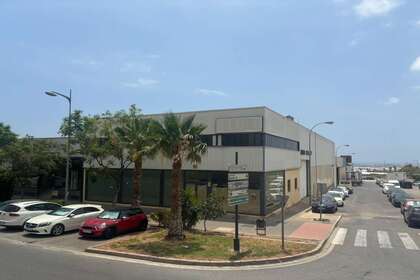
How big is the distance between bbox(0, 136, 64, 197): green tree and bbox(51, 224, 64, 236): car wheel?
Result: 511 inches

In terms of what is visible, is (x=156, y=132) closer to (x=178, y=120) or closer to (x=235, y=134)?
(x=178, y=120)

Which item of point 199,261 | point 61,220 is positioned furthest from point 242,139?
point 199,261

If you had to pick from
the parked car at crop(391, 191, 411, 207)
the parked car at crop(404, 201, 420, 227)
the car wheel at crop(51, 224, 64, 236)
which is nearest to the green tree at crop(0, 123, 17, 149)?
the car wheel at crop(51, 224, 64, 236)

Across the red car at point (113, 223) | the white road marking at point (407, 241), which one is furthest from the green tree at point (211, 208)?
the white road marking at point (407, 241)

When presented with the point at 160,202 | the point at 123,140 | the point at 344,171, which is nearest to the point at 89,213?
the point at 123,140

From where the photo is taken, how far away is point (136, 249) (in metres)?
16.8

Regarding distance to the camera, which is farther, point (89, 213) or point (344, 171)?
point (344, 171)

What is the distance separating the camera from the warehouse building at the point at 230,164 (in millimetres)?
28250

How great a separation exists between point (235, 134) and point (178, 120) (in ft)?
32.5

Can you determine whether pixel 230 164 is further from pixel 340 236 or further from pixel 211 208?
pixel 340 236

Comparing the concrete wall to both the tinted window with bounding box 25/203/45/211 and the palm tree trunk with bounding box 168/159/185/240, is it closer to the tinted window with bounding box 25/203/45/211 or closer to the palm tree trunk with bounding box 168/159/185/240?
the palm tree trunk with bounding box 168/159/185/240

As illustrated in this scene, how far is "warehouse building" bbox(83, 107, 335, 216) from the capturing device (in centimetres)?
2825

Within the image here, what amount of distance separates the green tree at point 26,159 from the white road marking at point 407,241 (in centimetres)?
2684

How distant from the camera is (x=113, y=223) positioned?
20016 mm
